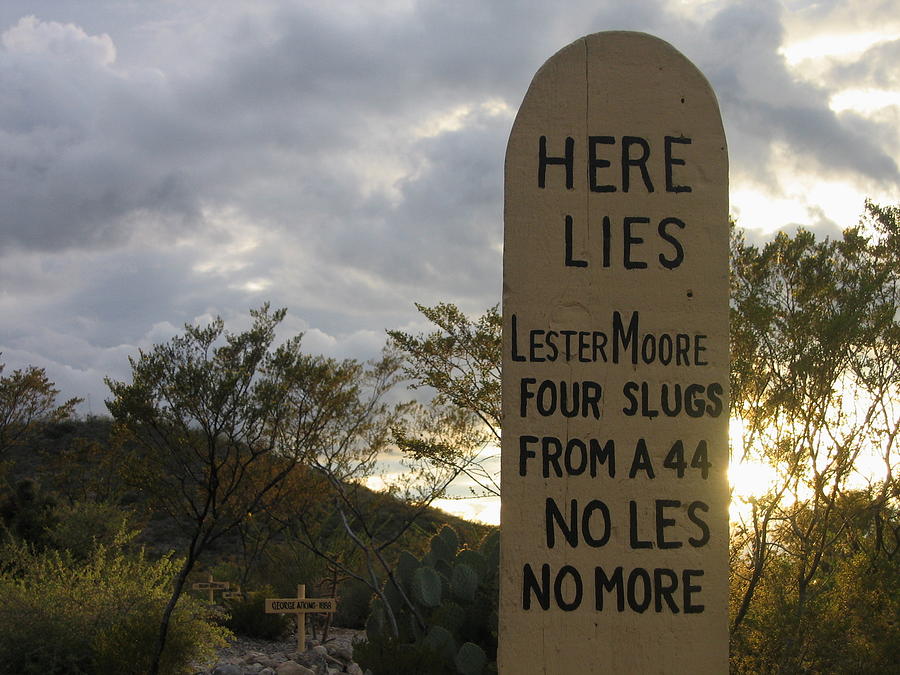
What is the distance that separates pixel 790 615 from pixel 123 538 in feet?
26.3

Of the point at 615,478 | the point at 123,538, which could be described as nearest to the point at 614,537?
the point at 615,478

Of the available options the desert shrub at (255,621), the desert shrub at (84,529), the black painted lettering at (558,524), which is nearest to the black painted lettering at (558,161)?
the black painted lettering at (558,524)

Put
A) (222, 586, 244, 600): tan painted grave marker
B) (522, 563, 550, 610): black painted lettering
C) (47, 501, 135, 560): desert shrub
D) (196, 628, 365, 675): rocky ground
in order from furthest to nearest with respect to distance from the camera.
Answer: (222, 586, 244, 600): tan painted grave marker
(47, 501, 135, 560): desert shrub
(196, 628, 365, 675): rocky ground
(522, 563, 550, 610): black painted lettering

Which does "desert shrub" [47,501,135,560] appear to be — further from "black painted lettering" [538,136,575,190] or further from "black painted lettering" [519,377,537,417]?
"black painted lettering" [538,136,575,190]

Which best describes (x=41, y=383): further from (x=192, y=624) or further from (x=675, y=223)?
(x=675, y=223)

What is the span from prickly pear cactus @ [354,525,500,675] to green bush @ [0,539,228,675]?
2.45 metres

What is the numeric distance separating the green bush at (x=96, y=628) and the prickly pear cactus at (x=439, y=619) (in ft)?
8.02

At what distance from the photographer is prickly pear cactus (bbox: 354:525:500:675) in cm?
694

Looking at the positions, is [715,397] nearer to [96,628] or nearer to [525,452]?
[525,452]

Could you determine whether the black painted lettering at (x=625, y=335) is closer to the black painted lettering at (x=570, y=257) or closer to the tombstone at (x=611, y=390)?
the tombstone at (x=611, y=390)

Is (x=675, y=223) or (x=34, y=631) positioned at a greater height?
(x=675, y=223)

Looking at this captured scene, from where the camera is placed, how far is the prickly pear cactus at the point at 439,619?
694 cm

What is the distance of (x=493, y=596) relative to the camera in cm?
756

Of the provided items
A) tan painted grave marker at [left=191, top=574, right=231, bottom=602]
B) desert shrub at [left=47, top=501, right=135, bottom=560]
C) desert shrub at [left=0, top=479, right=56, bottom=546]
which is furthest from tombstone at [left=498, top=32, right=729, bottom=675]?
desert shrub at [left=0, top=479, right=56, bottom=546]
